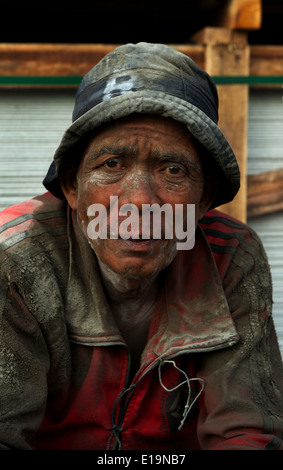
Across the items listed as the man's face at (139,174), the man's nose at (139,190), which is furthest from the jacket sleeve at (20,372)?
the man's nose at (139,190)

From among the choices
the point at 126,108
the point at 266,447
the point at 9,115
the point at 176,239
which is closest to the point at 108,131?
the point at 126,108

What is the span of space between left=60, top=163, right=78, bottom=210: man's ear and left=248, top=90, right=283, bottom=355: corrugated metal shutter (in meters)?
1.32

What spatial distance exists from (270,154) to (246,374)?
1448 mm

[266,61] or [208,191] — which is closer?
[208,191]

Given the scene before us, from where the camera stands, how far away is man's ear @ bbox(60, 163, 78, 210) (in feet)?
7.02

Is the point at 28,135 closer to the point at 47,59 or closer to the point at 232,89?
the point at 47,59

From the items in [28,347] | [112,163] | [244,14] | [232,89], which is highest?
[244,14]

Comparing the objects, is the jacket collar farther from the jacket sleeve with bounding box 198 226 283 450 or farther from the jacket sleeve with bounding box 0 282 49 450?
the jacket sleeve with bounding box 0 282 49 450

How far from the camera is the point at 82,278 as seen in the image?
2154mm

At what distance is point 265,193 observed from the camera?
325 cm

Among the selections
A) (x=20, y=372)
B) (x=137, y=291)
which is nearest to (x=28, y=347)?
(x=20, y=372)

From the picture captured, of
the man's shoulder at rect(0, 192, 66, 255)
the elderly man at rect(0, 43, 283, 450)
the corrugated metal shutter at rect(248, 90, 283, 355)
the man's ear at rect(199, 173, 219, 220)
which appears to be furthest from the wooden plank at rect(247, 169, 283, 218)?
the man's shoulder at rect(0, 192, 66, 255)

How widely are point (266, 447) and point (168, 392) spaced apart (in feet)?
1.17

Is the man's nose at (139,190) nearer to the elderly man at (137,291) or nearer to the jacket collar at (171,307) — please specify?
the elderly man at (137,291)
